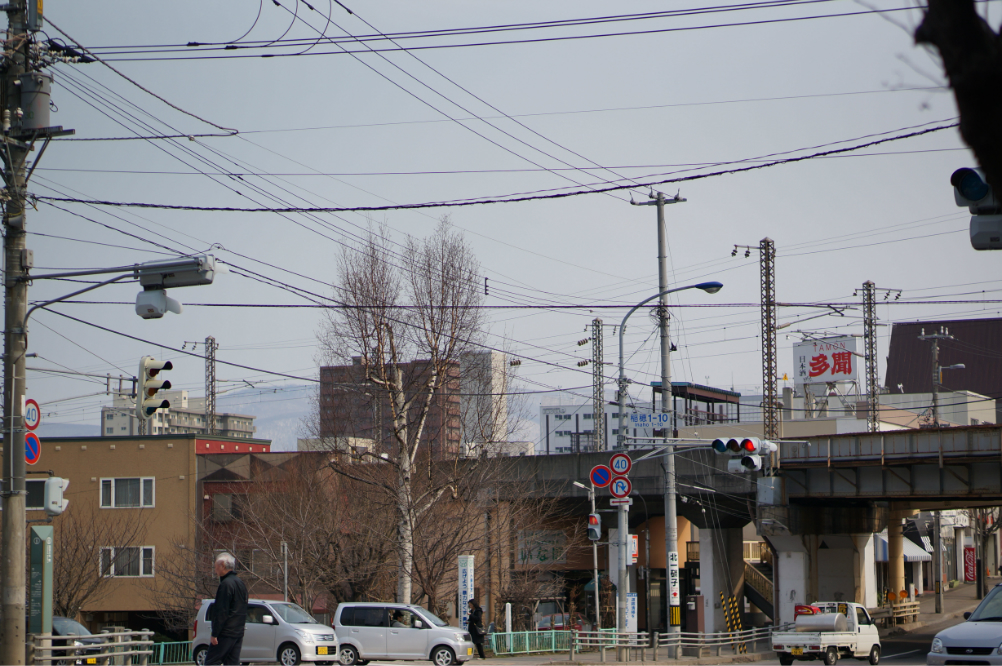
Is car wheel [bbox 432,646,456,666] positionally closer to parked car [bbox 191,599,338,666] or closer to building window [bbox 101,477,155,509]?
parked car [bbox 191,599,338,666]

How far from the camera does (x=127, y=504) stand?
48.6 metres

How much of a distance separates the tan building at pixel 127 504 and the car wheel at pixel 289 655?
24187 mm

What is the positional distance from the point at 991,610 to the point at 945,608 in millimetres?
47638

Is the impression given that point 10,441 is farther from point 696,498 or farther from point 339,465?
point 696,498

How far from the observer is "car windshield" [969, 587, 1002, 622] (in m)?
15.7

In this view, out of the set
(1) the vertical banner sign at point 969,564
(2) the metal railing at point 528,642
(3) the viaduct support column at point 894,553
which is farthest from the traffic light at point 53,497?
(1) the vertical banner sign at point 969,564

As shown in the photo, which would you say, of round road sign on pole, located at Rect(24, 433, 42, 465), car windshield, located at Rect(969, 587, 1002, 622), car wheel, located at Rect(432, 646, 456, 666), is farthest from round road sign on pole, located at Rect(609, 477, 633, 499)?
round road sign on pole, located at Rect(24, 433, 42, 465)

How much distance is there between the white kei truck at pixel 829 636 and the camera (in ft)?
94.7

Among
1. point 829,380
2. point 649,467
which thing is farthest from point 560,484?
point 829,380

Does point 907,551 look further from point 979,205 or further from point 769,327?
point 979,205

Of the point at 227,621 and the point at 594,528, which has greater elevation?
the point at 227,621

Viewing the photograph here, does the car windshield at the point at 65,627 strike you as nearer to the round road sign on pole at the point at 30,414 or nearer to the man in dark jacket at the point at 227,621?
the round road sign on pole at the point at 30,414

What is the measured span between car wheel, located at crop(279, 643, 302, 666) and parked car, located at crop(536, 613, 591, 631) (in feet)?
61.0

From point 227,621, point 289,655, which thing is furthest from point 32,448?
point 289,655
